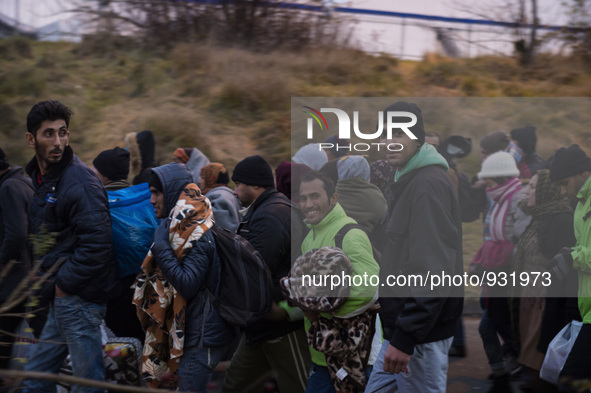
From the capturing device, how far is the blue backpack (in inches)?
180

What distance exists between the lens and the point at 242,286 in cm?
409

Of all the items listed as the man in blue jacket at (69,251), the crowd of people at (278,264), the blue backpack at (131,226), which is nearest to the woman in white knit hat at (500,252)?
the crowd of people at (278,264)

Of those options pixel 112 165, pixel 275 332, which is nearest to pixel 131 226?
pixel 112 165

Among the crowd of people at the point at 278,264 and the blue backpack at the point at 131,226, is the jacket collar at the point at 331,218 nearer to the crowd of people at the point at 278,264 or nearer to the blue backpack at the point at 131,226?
the crowd of people at the point at 278,264

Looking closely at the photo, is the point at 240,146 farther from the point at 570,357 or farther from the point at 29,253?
the point at 570,357

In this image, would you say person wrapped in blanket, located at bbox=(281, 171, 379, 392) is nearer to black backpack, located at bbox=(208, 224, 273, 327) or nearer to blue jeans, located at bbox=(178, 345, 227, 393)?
black backpack, located at bbox=(208, 224, 273, 327)

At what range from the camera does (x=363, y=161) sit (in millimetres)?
5098

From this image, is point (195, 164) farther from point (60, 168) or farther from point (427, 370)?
point (427, 370)

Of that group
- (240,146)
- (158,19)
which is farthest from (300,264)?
(158,19)

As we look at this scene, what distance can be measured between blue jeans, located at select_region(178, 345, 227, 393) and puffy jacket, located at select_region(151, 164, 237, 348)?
0.16ft

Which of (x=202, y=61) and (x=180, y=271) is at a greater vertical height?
(x=202, y=61)

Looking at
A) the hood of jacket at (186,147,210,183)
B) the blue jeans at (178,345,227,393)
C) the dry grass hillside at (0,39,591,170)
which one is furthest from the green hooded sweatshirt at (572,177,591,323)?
the dry grass hillside at (0,39,591,170)

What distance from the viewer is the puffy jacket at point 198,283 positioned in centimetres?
402

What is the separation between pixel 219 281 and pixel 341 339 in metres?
0.82
